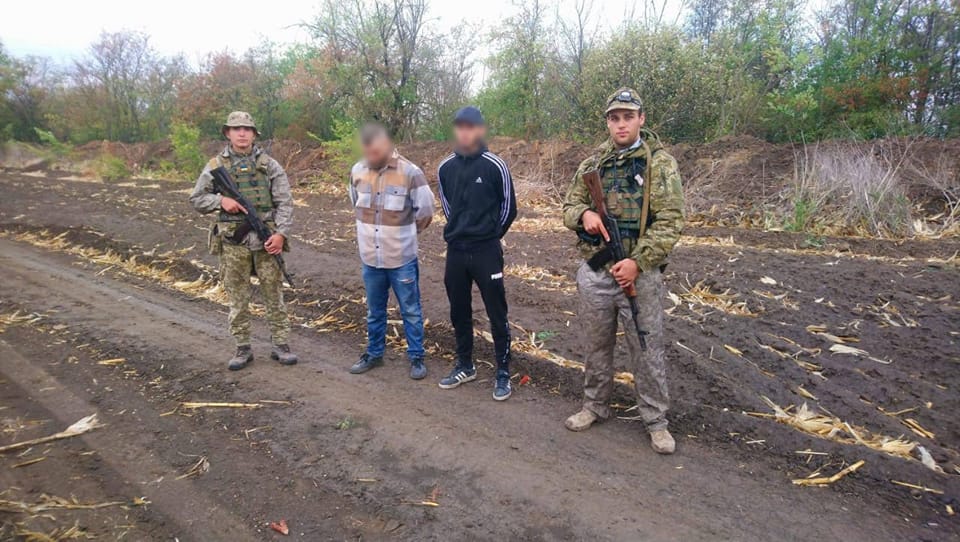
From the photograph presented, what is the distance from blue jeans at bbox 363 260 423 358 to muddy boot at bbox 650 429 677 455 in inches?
86.9

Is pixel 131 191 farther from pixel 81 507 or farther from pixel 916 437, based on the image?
pixel 916 437

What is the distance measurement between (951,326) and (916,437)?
231cm

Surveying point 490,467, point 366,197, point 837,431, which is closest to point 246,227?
point 366,197

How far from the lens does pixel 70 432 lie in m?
3.78

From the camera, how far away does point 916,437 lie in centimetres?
361

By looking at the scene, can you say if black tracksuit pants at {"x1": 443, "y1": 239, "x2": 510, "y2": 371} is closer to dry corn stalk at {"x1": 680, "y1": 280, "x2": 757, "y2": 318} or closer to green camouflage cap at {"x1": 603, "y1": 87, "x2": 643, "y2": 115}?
green camouflage cap at {"x1": 603, "y1": 87, "x2": 643, "y2": 115}

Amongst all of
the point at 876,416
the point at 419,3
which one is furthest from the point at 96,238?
the point at 419,3

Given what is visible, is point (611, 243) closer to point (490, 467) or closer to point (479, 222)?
point (479, 222)

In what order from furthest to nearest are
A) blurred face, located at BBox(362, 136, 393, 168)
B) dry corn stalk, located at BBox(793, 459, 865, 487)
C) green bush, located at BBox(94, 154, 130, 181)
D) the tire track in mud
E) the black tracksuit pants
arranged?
green bush, located at BBox(94, 154, 130, 181) → blurred face, located at BBox(362, 136, 393, 168) → the black tracksuit pants → dry corn stalk, located at BBox(793, 459, 865, 487) → the tire track in mud

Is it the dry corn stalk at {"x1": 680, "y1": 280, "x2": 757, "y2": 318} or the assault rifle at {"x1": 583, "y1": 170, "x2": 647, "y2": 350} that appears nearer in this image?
the assault rifle at {"x1": 583, "y1": 170, "x2": 647, "y2": 350}

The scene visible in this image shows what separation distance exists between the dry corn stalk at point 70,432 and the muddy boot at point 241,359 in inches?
43.5

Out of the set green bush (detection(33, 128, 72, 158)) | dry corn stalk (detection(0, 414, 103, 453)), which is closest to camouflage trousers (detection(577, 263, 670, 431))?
dry corn stalk (detection(0, 414, 103, 453))

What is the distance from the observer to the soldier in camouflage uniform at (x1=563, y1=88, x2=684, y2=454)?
3.45 m

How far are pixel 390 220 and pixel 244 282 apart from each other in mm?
1612
